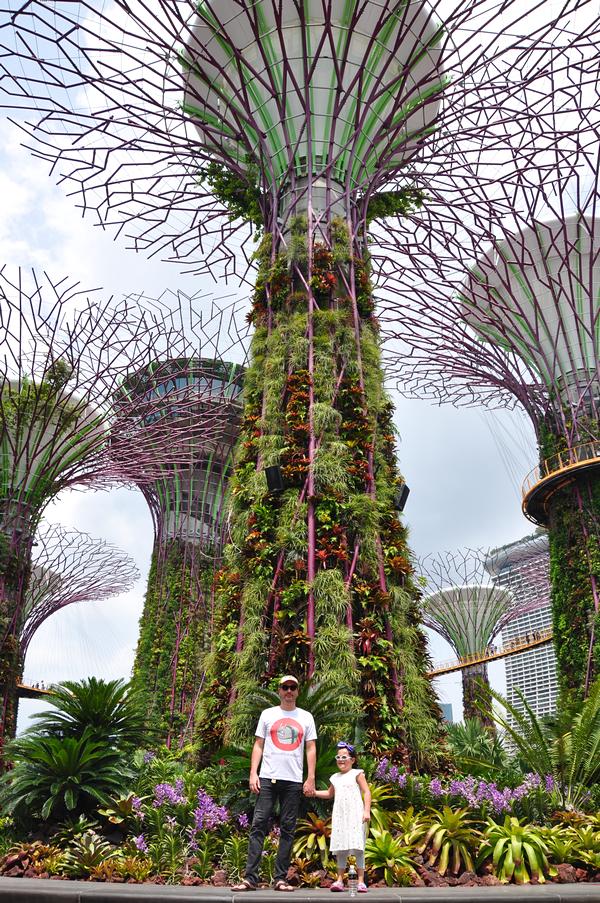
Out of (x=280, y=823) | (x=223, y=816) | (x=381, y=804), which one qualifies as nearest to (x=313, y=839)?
(x=223, y=816)

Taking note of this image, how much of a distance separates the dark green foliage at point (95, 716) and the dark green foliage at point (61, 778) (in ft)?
1.19

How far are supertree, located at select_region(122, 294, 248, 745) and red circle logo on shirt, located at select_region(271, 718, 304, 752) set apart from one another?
20308 mm

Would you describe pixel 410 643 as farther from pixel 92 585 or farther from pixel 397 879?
pixel 92 585

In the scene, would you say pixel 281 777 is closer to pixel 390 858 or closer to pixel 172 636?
pixel 390 858

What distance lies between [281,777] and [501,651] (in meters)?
37.2

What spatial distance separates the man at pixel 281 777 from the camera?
566 centimetres

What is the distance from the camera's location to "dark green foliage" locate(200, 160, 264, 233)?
14.0 metres

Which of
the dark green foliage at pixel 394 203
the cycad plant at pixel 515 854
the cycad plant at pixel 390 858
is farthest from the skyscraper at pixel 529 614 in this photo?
the cycad plant at pixel 390 858

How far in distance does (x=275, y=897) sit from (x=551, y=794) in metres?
5.22

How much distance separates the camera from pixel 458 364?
80.6 ft

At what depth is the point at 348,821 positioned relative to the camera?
5.71m

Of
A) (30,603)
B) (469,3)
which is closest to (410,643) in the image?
(469,3)

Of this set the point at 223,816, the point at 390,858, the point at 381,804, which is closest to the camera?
the point at 390,858

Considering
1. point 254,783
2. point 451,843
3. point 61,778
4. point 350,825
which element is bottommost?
point 451,843
